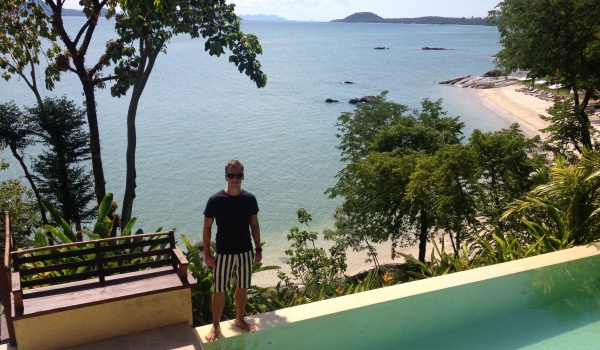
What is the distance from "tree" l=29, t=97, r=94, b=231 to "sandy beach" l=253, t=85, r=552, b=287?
5.62 meters

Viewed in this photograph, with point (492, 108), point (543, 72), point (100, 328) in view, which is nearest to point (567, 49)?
point (543, 72)

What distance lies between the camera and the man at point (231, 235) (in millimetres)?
4734

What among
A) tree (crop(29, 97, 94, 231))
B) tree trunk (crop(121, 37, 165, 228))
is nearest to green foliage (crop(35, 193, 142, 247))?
tree trunk (crop(121, 37, 165, 228))

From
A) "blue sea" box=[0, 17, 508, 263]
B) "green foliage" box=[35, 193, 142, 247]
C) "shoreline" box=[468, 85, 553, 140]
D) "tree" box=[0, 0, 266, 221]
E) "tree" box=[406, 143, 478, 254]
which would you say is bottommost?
"blue sea" box=[0, 17, 508, 263]

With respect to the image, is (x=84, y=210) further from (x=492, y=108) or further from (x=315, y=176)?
(x=492, y=108)

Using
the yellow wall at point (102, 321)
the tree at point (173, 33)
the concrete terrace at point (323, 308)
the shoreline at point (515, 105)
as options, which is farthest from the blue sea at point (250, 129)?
the yellow wall at point (102, 321)

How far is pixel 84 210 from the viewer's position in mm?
16531

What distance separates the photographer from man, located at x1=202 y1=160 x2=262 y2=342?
473 cm

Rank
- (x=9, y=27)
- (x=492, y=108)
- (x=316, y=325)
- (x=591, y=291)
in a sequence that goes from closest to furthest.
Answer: (x=316, y=325), (x=591, y=291), (x=9, y=27), (x=492, y=108)

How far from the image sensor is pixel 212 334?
4.88 m

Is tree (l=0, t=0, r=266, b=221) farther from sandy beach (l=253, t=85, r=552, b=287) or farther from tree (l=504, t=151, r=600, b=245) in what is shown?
sandy beach (l=253, t=85, r=552, b=287)

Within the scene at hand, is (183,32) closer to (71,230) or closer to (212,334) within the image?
(71,230)

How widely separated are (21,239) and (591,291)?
37.6 ft

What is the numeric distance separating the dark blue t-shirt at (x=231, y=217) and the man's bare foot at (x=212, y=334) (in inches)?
26.9
